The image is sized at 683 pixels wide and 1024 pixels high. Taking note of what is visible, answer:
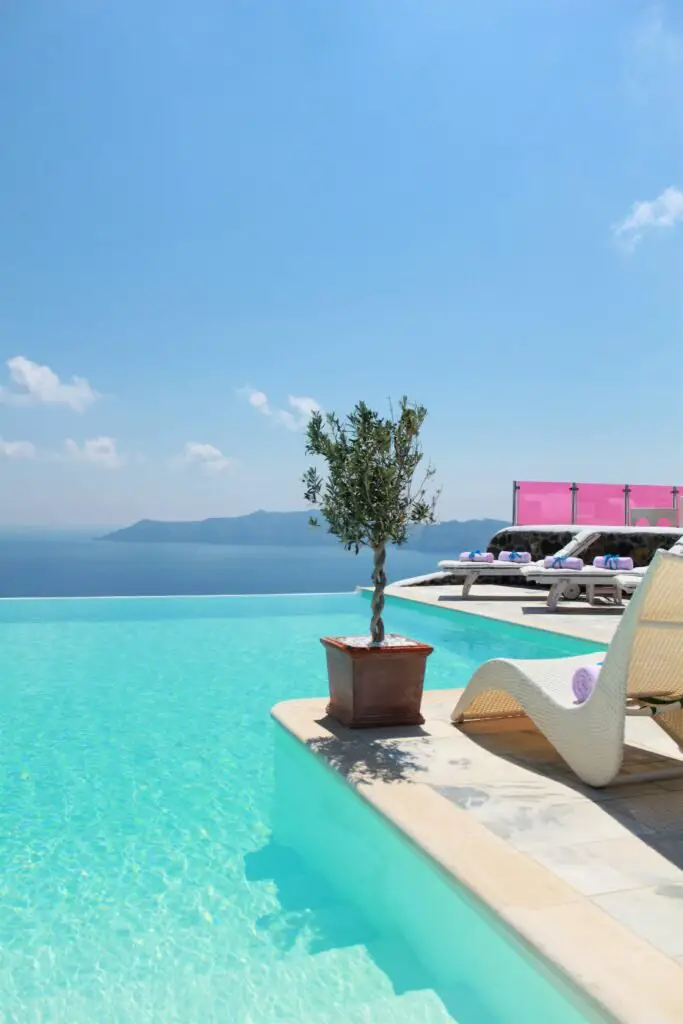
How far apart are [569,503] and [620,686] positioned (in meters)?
14.8

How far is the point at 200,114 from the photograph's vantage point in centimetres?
1309

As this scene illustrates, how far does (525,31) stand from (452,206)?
4.14 metres

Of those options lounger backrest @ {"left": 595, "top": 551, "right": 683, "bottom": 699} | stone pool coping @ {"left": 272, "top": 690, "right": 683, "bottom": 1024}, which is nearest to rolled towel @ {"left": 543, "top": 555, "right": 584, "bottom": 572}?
lounger backrest @ {"left": 595, "top": 551, "right": 683, "bottom": 699}

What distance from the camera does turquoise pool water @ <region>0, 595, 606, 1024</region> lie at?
2.61m

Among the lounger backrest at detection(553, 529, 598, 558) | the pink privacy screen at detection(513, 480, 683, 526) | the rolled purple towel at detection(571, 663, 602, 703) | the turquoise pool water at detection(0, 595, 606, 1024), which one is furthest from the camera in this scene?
the pink privacy screen at detection(513, 480, 683, 526)

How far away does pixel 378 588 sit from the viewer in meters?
4.82

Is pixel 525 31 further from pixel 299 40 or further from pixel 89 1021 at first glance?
pixel 89 1021

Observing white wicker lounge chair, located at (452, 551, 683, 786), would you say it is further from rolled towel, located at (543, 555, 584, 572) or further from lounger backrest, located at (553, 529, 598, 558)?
lounger backrest, located at (553, 529, 598, 558)

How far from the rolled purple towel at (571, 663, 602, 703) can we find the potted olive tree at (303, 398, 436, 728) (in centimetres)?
94

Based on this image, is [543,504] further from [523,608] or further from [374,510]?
[374,510]

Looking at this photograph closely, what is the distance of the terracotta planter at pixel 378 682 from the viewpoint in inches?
185

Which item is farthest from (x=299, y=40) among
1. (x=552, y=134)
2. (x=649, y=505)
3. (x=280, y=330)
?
(x=649, y=505)

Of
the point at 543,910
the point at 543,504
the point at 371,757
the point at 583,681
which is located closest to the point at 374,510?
the point at 371,757

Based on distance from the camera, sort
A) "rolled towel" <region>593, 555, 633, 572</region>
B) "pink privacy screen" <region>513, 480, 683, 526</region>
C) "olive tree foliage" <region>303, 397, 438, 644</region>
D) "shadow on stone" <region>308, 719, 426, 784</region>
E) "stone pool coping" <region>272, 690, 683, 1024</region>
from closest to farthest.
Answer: "stone pool coping" <region>272, 690, 683, 1024</region>
"shadow on stone" <region>308, 719, 426, 784</region>
"olive tree foliage" <region>303, 397, 438, 644</region>
"rolled towel" <region>593, 555, 633, 572</region>
"pink privacy screen" <region>513, 480, 683, 526</region>
